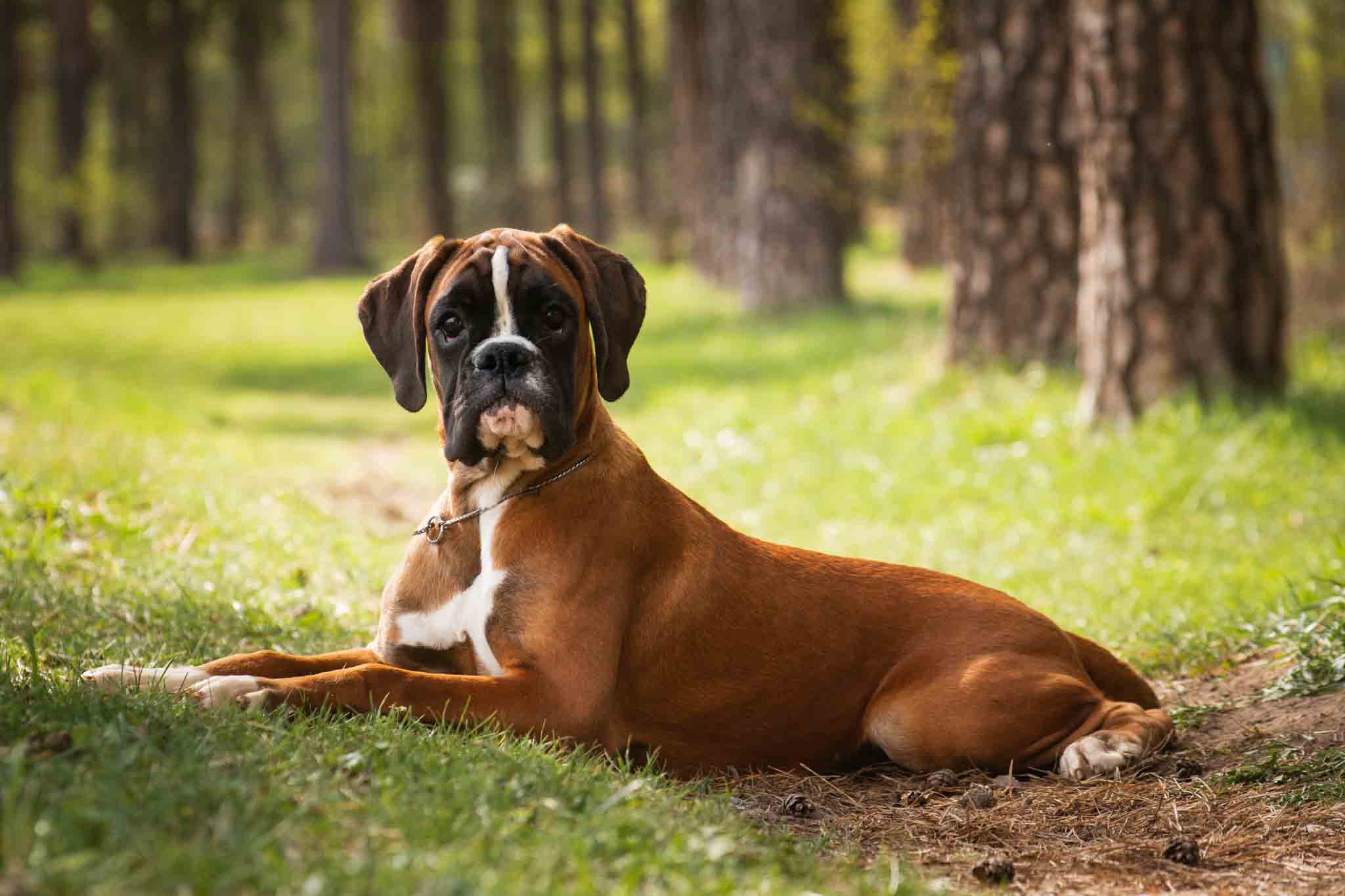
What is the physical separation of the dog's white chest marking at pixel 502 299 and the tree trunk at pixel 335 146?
32.1m

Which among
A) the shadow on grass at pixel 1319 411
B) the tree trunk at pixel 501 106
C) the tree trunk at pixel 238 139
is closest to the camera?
the shadow on grass at pixel 1319 411

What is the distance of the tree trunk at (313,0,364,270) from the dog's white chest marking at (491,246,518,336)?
3206cm

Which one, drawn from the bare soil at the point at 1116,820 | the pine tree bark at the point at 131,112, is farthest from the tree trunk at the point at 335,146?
the bare soil at the point at 1116,820

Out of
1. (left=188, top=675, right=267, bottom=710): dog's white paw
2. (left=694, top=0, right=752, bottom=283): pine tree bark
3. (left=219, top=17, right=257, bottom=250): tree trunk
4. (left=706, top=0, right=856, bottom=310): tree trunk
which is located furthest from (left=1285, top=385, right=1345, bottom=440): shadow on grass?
(left=219, top=17, right=257, bottom=250): tree trunk

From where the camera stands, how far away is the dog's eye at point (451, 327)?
4.40m

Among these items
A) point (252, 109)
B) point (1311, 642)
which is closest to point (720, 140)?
point (1311, 642)

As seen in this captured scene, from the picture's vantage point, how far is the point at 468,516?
4488mm

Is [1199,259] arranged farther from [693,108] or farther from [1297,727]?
[693,108]

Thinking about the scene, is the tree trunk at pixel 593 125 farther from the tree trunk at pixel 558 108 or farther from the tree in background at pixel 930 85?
the tree in background at pixel 930 85

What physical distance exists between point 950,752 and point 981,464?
207 inches

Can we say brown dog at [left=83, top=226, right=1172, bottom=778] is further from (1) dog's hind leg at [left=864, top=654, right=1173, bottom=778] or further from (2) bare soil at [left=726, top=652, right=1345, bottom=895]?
(2) bare soil at [left=726, top=652, right=1345, bottom=895]

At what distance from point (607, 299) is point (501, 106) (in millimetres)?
42918

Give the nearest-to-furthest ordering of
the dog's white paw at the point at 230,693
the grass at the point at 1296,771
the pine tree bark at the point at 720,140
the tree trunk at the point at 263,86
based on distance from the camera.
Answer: the dog's white paw at the point at 230,693, the grass at the point at 1296,771, the pine tree bark at the point at 720,140, the tree trunk at the point at 263,86

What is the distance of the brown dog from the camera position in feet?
13.9
